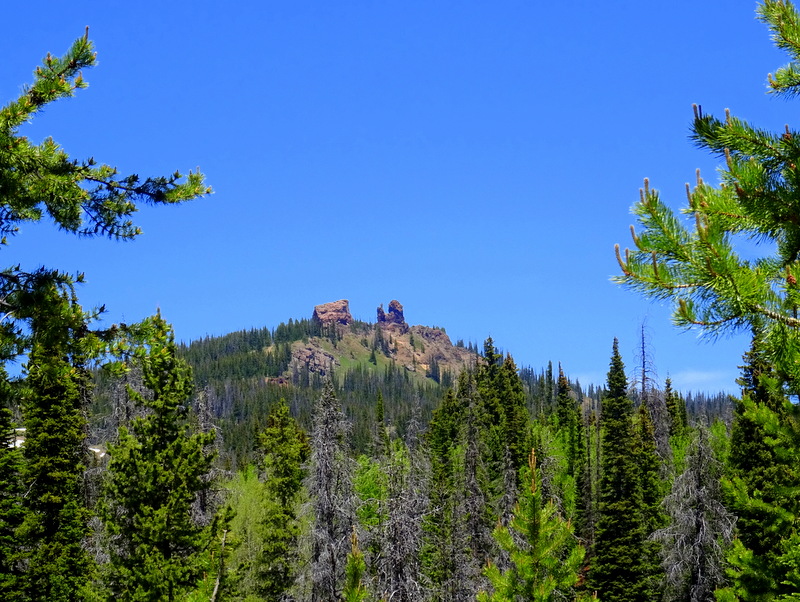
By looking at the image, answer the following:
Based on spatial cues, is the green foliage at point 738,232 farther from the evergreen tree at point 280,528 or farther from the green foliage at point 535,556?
the evergreen tree at point 280,528

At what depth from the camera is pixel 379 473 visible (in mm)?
29453

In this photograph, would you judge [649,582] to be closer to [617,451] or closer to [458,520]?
[617,451]

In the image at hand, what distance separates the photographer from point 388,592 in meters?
25.6

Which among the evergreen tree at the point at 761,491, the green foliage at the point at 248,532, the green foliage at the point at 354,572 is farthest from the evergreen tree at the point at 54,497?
the evergreen tree at the point at 761,491

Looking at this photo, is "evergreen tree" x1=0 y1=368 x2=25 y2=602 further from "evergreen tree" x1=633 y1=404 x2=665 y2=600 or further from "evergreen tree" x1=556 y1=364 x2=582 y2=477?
"evergreen tree" x1=556 y1=364 x2=582 y2=477

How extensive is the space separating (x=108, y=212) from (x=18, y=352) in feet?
7.68

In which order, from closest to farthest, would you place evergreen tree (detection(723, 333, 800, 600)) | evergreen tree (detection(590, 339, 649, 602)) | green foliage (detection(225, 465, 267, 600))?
evergreen tree (detection(723, 333, 800, 600)) < green foliage (detection(225, 465, 267, 600)) < evergreen tree (detection(590, 339, 649, 602))

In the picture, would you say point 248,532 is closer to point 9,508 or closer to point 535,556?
point 9,508

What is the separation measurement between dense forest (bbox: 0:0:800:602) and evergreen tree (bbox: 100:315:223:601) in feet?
0.20

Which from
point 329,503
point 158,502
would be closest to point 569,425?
point 329,503

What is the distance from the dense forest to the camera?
20.3 feet

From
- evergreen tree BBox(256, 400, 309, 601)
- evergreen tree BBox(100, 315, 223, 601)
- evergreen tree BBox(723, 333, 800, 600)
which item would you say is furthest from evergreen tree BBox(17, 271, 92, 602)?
evergreen tree BBox(723, 333, 800, 600)

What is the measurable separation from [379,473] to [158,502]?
435 inches

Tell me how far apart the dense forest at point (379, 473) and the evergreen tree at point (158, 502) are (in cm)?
6
